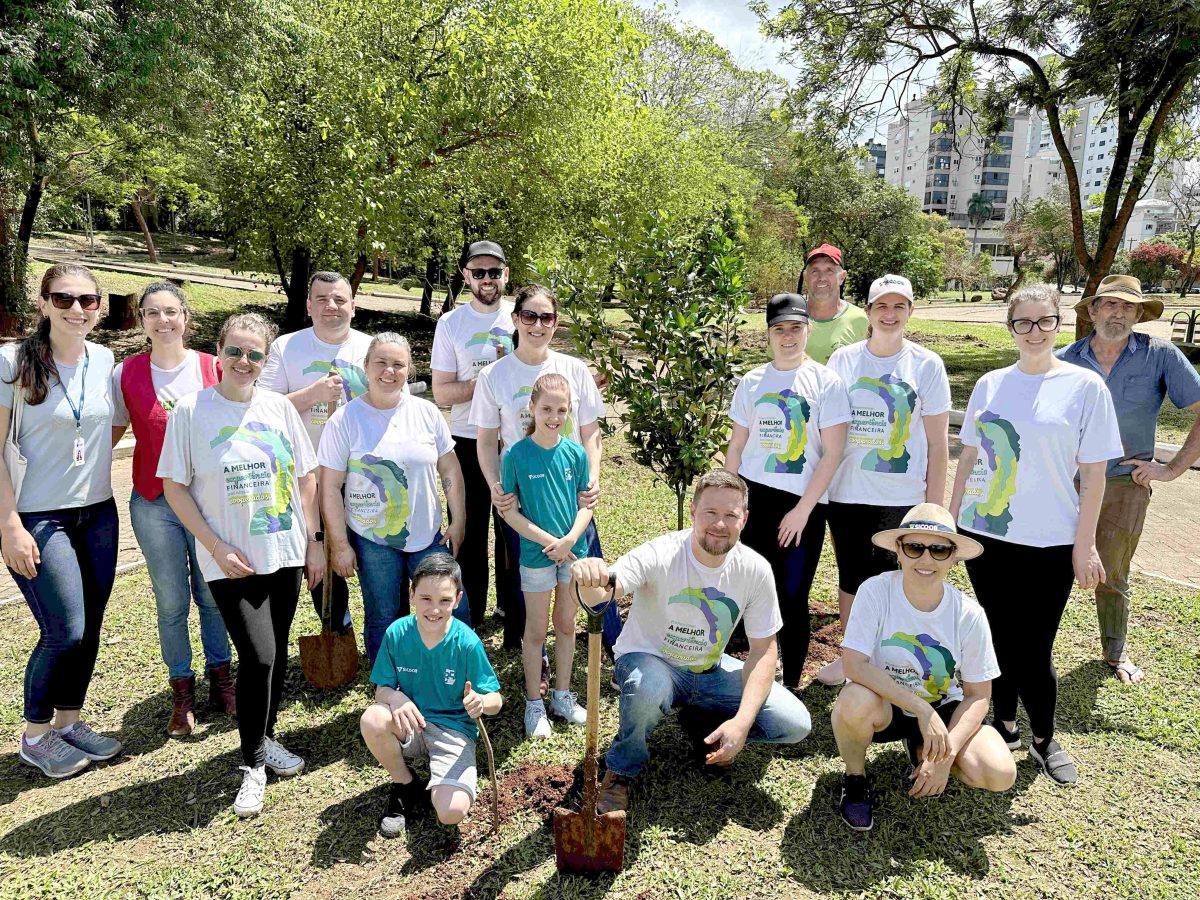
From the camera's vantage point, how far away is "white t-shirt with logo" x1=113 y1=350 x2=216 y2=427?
373cm

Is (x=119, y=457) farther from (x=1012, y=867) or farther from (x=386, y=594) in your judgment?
(x=1012, y=867)

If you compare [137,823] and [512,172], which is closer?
[137,823]

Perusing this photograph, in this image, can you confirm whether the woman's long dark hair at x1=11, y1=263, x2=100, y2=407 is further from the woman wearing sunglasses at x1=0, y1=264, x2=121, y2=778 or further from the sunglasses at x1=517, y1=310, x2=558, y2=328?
the sunglasses at x1=517, y1=310, x2=558, y2=328

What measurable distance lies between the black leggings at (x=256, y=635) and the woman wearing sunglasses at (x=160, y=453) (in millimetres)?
404

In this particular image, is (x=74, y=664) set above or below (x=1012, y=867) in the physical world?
above

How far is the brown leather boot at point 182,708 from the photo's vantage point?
401cm

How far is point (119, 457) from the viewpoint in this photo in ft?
29.0

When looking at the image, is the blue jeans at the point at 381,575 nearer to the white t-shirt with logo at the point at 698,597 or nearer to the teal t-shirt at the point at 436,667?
the teal t-shirt at the point at 436,667

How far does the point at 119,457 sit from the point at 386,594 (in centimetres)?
652

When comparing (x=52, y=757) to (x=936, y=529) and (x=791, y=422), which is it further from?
(x=936, y=529)

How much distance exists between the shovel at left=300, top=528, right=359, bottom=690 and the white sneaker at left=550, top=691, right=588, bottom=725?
3.86 feet

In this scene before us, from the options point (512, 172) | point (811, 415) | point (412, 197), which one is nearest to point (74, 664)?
point (811, 415)

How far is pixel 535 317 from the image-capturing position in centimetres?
411

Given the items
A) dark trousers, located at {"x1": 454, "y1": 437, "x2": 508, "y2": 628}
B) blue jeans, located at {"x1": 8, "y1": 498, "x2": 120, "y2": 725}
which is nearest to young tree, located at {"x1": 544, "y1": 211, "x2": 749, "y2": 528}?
dark trousers, located at {"x1": 454, "y1": 437, "x2": 508, "y2": 628}
